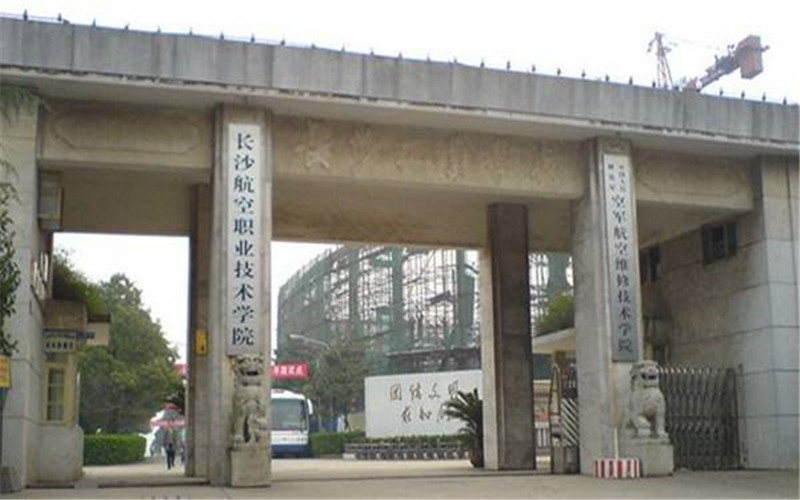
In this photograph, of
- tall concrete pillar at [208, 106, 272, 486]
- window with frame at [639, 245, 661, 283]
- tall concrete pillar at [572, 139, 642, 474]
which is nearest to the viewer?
tall concrete pillar at [208, 106, 272, 486]

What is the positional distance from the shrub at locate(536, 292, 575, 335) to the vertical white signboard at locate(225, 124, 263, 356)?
36.4 ft

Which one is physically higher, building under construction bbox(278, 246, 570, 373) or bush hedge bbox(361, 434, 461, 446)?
building under construction bbox(278, 246, 570, 373)

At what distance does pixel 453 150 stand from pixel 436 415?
17862mm

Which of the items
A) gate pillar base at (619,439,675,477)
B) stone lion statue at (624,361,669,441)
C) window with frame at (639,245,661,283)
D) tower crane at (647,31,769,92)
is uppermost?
tower crane at (647,31,769,92)

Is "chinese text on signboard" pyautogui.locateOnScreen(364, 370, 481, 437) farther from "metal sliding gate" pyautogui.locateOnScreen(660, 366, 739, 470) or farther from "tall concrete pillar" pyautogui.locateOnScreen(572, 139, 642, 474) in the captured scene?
"tall concrete pillar" pyautogui.locateOnScreen(572, 139, 642, 474)

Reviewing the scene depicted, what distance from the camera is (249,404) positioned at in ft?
41.9

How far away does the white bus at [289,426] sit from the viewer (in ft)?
115

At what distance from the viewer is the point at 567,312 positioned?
23.5 metres

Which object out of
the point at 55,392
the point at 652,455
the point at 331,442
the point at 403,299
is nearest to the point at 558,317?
the point at 652,455

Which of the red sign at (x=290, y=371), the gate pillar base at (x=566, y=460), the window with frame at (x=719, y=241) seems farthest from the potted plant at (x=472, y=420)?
the red sign at (x=290, y=371)

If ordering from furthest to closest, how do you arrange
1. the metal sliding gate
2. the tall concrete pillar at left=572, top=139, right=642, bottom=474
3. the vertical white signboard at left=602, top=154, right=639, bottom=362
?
the metal sliding gate
the vertical white signboard at left=602, top=154, right=639, bottom=362
the tall concrete pillar at left=572, top=139, right=642, bottom=474

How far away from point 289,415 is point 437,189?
21.6 meters

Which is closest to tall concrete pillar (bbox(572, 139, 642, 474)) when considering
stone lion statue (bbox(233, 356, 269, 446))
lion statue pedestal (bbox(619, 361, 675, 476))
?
lion statue pedestal (bbox(619, 361, 675, 476))

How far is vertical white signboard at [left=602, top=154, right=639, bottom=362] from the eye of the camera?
1505cm
